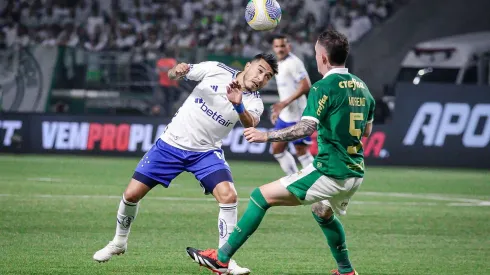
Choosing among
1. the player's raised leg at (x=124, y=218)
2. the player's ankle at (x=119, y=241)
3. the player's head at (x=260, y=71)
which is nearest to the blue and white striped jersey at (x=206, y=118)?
the player's head at (x=260, y=71)

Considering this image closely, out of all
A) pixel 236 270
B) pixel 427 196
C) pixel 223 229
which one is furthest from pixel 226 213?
pixel 427 196

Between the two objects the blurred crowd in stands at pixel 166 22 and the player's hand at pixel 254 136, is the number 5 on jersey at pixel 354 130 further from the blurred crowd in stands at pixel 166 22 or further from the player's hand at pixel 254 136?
the blurred crowd in stands at pixel 166 22

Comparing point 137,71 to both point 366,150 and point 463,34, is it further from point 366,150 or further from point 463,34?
point 463,34

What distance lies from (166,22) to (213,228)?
20449mm

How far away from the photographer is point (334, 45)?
812 cm

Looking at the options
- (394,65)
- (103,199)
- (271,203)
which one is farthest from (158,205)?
(394,65)

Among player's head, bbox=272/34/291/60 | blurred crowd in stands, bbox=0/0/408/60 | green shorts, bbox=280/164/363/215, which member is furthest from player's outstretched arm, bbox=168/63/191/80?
blurred crowd in stands, bbox=0/0/408/60

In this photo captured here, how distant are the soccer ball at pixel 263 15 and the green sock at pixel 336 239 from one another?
302cm

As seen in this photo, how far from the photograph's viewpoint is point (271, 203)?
8289 millimetres

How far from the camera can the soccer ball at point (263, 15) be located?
1103 centimetres

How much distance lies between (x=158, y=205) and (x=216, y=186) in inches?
228

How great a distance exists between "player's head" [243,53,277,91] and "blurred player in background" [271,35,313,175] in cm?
774

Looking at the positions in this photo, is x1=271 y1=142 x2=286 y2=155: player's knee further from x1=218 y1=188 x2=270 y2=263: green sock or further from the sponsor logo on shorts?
x1=218 y1=188 x2=270 y2=263: green sock

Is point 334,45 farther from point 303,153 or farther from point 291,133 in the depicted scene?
point 303,153
